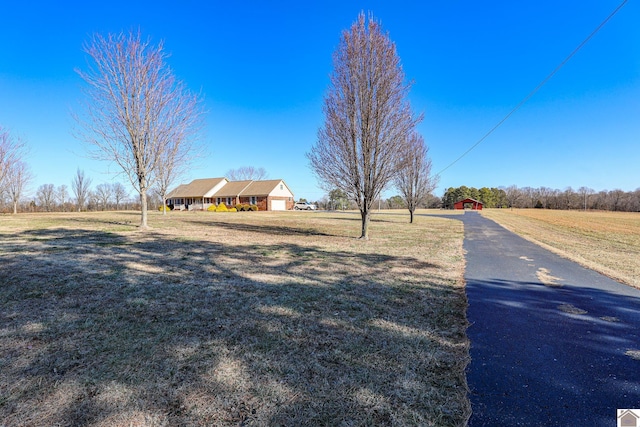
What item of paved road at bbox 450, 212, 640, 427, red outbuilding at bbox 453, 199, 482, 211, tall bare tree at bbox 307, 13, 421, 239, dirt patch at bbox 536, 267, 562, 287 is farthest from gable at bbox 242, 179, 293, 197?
red outbuilding at bbox 453, 199, 482, 211

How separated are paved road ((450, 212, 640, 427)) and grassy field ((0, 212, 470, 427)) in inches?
9.4

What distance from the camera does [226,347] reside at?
2834 mm

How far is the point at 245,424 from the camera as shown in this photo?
1883 mm

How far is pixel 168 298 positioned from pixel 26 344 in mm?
1545

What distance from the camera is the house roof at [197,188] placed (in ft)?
167

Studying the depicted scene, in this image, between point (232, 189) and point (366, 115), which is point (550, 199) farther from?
point (366, 115)

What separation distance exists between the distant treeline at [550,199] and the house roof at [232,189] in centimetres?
6172

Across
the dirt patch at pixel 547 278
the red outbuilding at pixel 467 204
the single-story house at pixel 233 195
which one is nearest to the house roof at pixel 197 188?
the single-story house at pixel 233 195

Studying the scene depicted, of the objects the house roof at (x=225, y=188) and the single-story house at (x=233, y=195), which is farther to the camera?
the house roof at (x=225, y=188)

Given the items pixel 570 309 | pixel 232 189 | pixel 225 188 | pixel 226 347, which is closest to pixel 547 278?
pixel 570 309

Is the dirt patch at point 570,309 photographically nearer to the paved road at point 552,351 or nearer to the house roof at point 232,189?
the paved road at point 552,351

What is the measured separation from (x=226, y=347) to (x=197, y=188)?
2118 inches

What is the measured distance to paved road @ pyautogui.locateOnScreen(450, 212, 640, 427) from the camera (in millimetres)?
2113

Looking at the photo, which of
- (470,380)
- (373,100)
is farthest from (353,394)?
(373,100)
